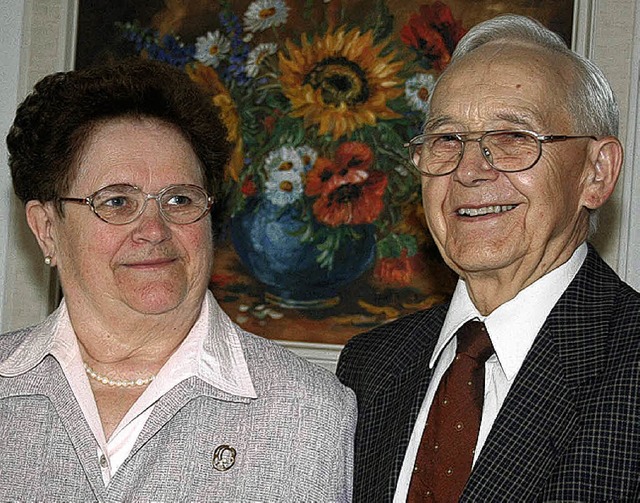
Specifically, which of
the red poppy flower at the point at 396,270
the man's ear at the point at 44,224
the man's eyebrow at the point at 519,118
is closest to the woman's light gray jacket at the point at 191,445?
the man's ear at the point at 44,224

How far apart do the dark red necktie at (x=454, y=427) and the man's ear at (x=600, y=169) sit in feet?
1.13

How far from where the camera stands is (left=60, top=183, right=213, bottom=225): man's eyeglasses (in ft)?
6.54

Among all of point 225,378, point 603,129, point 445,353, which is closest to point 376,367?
point 445,353

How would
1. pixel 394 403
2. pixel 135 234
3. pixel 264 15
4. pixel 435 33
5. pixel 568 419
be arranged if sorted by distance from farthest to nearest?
pixel 264 15
pixel 435 33
pixel 394 403
pixel 135 234
pixel 568 419

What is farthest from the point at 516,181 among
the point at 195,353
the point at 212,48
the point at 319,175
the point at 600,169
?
the point at 212,48

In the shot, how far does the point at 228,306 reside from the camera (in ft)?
11.1

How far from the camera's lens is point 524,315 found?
191cm

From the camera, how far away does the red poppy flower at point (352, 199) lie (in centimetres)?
315

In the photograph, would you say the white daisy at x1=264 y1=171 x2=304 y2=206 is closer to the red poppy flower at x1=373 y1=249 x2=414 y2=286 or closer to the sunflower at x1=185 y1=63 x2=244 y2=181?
the sunflower at x1=185 y1=63 x2=244 y2=181

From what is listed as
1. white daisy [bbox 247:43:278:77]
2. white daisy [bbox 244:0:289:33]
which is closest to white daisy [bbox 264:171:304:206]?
white daisy [bbox 247:43:278:77]

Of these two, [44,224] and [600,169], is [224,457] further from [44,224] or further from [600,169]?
[600,169]

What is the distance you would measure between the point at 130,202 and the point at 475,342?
0.77 meters

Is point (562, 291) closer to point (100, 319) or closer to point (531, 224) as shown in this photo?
point (531, 224)

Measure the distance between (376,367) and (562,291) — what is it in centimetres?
50
